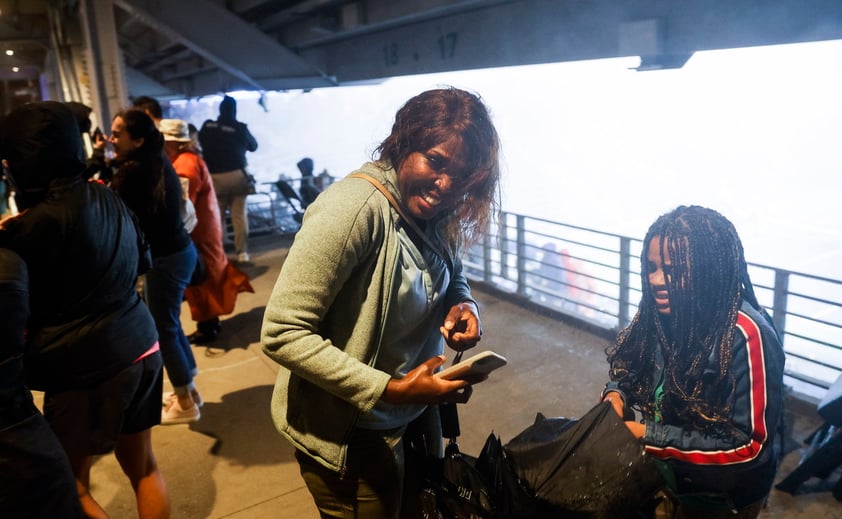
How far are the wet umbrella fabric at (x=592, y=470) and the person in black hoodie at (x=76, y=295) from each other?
1.53 meters

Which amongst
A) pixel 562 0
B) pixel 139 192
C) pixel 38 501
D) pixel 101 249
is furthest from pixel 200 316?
pixel 562 0

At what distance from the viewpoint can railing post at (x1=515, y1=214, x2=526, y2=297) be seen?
20.0 feet

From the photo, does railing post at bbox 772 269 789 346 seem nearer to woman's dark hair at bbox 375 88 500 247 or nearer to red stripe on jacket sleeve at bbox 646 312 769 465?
red stripe on jacket sleeve at bbox 646 312 769 465

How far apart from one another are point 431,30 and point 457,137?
17.3 feet

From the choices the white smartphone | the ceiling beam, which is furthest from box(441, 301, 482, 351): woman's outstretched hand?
the ceiling beam

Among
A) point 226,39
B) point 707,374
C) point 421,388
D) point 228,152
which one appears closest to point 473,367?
point 421,388

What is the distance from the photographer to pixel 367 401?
1.49 metres

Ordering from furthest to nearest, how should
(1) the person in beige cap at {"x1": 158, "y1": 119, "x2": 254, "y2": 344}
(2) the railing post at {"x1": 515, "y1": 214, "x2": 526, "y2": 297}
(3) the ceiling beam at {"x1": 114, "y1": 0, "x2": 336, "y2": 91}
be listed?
(3) the ceiling beam at {"x1": 114, "y1": 0, "x2": 336, "y2": 91}, (2) the railing post at {"x1": 515, "y1": 214, "x2": 526, "y2": 297}, (1) the person in beige cap at {"x1": 158, "y1": 119, "x2": 254, "y2": 344}

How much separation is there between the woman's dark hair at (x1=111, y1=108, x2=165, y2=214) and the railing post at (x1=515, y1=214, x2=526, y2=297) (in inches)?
143

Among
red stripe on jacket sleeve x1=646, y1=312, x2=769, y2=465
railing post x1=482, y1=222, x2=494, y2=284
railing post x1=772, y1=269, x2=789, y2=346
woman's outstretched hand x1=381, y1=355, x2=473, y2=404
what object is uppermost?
woman's outstretched hand x1=381, y1=355, x2=473, y2=404

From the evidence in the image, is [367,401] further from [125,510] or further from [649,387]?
[125,510]

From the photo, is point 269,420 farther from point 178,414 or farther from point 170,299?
point 170,299

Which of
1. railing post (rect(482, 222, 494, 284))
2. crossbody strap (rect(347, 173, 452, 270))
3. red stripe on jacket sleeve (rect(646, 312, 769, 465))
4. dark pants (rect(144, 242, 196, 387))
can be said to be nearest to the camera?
crossbody strap (rect(347, 173, 452, 270))

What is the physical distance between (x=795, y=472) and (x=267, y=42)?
7.80 meters
